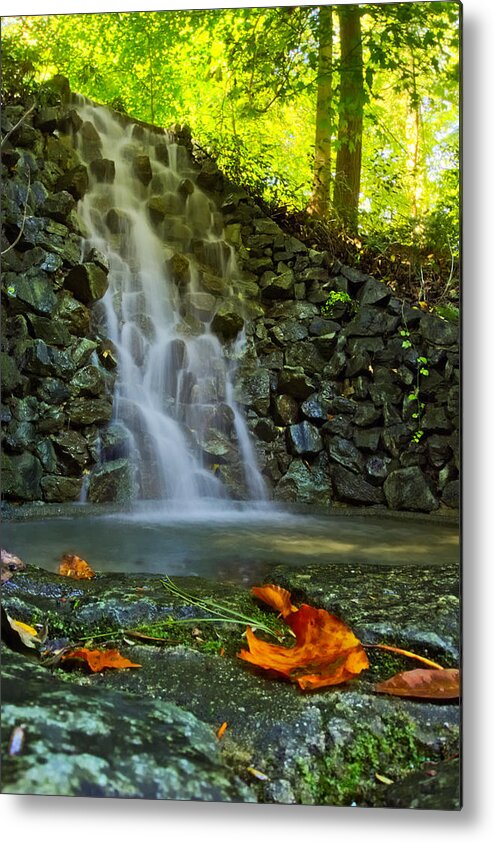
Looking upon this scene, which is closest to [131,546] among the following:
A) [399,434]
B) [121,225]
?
[399,434]

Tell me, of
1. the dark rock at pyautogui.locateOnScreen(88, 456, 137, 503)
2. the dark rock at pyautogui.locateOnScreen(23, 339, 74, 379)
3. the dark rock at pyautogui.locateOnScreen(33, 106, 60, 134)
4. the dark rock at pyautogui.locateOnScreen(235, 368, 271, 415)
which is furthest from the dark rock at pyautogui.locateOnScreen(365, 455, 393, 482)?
the dark rock at pyautogui.locateOnScreen(33, 106, 60, 134)

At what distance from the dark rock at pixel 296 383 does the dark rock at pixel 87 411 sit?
19.0 inches

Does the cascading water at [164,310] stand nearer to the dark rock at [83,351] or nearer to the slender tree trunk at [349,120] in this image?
the dark rock at [83,351]

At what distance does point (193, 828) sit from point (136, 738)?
0.29 meters

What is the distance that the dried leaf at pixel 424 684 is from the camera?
4.65 feet

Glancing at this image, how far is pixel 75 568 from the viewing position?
1.66 metres

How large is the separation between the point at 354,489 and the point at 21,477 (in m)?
0.87

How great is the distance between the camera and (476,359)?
161 cm

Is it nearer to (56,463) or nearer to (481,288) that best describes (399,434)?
(481,288)

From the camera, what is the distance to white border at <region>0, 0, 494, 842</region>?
4.61 ft

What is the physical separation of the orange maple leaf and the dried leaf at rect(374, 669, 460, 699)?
68 mm

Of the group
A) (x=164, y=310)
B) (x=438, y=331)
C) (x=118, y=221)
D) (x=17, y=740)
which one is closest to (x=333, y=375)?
(x=438, y=331)

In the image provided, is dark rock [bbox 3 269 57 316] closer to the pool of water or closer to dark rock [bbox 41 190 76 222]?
dark rock [bbox 41 190 76 222]

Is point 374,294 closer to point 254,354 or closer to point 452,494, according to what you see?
point 254,354
